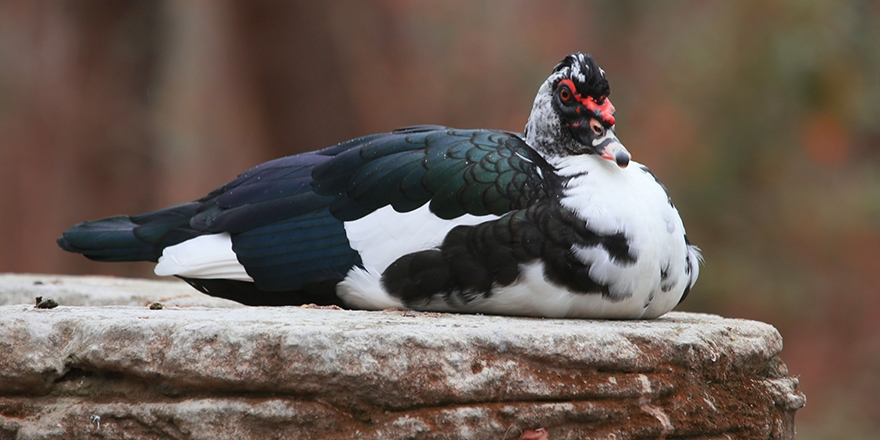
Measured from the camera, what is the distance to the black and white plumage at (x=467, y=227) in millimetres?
2682

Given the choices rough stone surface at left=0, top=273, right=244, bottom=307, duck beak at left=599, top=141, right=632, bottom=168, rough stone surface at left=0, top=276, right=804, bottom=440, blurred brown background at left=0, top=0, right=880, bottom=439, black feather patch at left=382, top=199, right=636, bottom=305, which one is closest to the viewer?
rough stone surface at left=0, top=276, right=804, bottom=440

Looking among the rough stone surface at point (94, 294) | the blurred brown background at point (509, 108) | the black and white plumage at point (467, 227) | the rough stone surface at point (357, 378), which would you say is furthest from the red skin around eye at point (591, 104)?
the blurred brown background at point (509, 108)

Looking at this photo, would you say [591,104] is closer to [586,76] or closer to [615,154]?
[586,76]

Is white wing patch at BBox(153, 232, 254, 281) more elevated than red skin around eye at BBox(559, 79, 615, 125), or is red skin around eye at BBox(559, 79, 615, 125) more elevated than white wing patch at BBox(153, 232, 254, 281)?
red skin around eye at BBox(559, 79, 615, 125)

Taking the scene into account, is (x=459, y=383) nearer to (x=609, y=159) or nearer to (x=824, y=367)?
(x=609, y=159)

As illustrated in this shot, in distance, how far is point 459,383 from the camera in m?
2.21

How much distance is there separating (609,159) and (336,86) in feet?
17.4

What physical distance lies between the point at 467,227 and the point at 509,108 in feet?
18.9

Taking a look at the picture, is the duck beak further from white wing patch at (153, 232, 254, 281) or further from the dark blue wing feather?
white wing patch at (153, 232, 254, 281)

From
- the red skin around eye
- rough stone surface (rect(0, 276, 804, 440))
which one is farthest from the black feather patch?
the red skin around eye

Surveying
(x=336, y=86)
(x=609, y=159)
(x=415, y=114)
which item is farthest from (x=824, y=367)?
(x=609, y=159)

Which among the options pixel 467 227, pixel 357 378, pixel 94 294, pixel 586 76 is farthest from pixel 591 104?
pixel 94 294

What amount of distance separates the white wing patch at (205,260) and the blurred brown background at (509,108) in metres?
4.40

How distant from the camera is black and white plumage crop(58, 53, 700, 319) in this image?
106 inches
